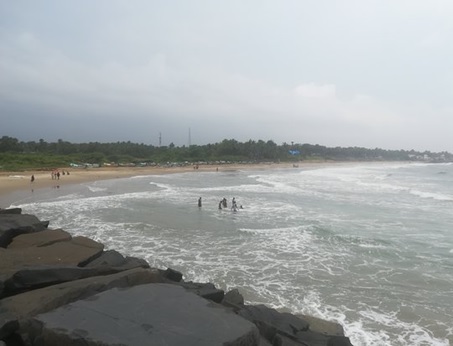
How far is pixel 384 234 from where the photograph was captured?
17141mm

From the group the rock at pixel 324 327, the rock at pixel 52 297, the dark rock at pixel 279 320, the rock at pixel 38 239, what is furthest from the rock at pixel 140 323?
the rock at pixel 38 239

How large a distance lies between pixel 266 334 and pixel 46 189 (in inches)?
1350

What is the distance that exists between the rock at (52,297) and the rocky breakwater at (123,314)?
11 mm

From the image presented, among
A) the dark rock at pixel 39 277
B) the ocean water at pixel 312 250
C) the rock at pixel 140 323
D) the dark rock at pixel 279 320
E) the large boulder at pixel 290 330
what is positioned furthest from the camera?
the ocean water at pixel 312 250

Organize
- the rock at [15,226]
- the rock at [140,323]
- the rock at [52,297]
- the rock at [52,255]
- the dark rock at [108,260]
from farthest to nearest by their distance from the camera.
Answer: the rock at [15,226] → the dark rock at [108,260] → the rock at [52,255] → the rock at [52,297] → the rock at [140,323]

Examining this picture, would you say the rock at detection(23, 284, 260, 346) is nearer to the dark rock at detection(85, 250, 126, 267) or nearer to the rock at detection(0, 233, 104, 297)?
the rock at detection(0, 233, 104, 297)

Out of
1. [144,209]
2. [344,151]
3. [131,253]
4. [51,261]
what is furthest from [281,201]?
[344,151]

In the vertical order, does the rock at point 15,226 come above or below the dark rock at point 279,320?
above

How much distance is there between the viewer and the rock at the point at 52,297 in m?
4.60

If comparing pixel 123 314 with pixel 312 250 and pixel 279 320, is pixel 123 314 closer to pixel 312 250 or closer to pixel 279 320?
pixel 279 320

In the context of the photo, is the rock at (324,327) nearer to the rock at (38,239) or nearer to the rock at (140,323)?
the rock at (140,323)

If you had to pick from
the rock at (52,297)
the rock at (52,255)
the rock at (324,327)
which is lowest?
the rock at (324,327)

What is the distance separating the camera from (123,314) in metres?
4.51

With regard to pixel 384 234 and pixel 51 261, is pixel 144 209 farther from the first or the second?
pixel 51 261
